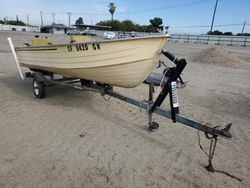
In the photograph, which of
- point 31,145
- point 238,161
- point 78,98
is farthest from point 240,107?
point 31,145

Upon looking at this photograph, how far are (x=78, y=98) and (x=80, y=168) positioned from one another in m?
2.99

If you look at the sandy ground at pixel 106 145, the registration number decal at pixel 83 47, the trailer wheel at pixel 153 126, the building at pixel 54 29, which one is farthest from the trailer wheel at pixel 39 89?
the building at pixel 54 29

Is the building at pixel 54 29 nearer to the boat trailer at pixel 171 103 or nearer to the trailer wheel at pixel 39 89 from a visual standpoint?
the trailer wheel at pixel 39 89

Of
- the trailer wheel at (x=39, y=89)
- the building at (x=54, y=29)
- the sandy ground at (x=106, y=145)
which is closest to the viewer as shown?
the sandy ground at (x=106, y=145)

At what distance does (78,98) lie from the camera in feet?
19.3

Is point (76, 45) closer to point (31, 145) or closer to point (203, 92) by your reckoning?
point (31, 145)

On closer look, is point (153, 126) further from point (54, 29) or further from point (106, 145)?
→ point (54, 29)

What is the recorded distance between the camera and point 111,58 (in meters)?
4.00

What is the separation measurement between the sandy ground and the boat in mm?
865

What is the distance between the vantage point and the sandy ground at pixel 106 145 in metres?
2.90

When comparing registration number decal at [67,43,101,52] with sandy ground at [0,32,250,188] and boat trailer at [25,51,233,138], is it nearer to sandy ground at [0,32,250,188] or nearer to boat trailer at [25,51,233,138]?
boat trailer at [25,51,233,138]

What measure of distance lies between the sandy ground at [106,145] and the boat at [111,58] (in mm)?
865

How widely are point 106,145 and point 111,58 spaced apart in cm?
142

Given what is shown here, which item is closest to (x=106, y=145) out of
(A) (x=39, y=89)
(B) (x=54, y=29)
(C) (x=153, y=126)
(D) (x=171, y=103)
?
(C) (x=153, y=126)
